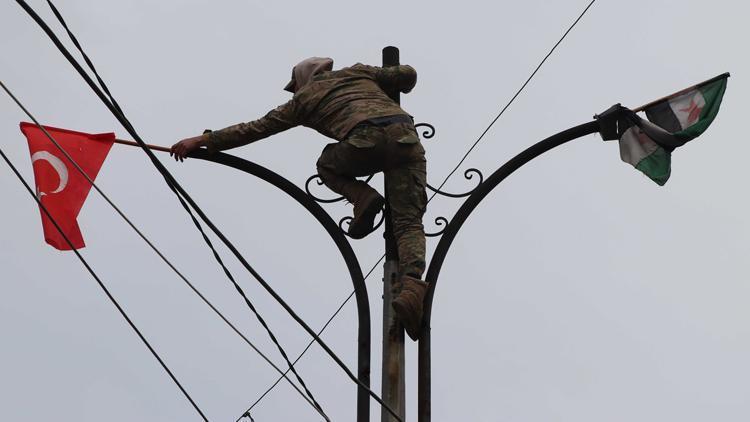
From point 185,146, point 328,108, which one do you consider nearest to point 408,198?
point 328,108

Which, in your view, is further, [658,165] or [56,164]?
[56,164]

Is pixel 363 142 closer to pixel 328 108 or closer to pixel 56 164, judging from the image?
pixel 328 108

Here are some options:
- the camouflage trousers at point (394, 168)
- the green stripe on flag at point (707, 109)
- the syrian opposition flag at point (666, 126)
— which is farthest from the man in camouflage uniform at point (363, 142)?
the green stripe on flag at point (707, 109)

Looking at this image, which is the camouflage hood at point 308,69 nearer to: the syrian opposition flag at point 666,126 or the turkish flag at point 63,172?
the turkish flag at point 63,172

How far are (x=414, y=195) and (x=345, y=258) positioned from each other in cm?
49

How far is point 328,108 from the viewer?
23.6 ft

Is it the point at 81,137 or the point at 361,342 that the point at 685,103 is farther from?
the point at 81,137

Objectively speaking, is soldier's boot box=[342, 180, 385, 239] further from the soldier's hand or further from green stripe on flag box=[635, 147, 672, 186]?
green stripe on flag box=[635, 147, 672, 186]

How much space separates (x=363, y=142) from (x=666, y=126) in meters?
1.65

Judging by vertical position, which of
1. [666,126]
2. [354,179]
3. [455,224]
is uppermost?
[354,179]

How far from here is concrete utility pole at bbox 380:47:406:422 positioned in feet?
22.0

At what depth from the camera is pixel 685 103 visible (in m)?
7.39

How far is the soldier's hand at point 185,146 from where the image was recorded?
7.11 metres

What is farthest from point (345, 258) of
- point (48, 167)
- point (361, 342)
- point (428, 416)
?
point (48, 167)
